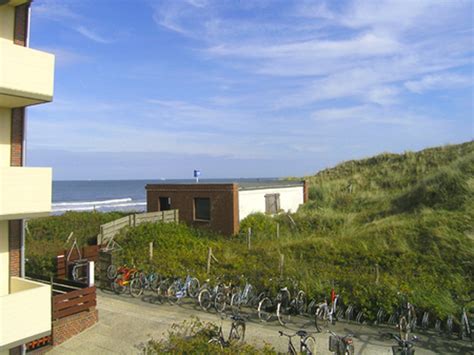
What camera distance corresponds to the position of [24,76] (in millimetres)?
9117

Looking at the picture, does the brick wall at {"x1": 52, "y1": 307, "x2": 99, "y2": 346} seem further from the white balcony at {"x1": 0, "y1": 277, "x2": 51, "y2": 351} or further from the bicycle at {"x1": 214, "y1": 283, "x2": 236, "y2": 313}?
the bicycle at {"x1": 214, "y1": 283, "x2": 236, "y2": 313}

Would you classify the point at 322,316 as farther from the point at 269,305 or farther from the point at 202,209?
the point at 202,209

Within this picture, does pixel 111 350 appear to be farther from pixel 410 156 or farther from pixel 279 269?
pixel 410 156

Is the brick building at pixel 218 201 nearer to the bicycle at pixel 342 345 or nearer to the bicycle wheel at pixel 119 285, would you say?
the bicycle wheel at pixel 119 285

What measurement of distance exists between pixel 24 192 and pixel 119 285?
806cm

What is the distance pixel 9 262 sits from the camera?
9867 mm

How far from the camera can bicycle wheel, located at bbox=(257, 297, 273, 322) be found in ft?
41.5

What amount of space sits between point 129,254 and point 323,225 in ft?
38.0

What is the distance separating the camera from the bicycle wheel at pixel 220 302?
13.4 metres

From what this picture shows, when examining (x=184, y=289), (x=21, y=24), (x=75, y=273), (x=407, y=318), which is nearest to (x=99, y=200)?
(x=75, y=273)

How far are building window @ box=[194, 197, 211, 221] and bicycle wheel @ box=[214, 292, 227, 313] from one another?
1171 centimetres

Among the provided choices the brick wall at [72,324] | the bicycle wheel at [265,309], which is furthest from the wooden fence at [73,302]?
the bicycle wheel at [265,309]

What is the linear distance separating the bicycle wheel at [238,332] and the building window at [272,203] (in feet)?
55.7

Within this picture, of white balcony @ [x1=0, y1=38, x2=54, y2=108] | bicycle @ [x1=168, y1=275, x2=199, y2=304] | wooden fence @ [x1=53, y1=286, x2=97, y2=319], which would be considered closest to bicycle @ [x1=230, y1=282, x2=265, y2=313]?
bicycle @ [x1=168, y1=275, x2=199, y2=304]
